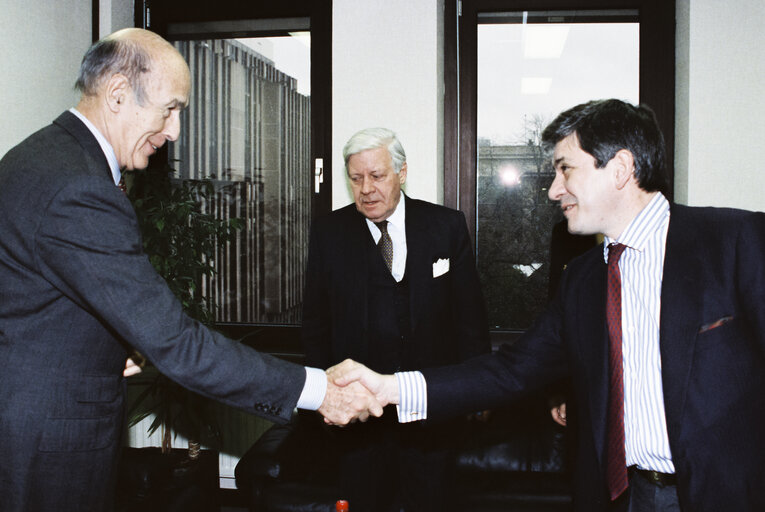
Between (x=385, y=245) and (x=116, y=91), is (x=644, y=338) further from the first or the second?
(x=116, y=91)

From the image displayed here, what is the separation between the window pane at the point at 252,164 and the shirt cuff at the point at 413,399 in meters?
2.03

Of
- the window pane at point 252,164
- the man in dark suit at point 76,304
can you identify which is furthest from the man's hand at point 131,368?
the window pane at point 252,164

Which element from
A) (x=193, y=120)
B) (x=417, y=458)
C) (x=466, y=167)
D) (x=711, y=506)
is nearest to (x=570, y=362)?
(x=711, y=506)

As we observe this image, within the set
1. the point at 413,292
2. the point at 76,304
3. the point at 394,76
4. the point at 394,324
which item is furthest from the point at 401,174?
the point at 76,304

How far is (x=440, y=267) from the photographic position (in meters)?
2.60

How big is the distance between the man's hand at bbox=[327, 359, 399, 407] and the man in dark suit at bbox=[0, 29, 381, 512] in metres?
0.64

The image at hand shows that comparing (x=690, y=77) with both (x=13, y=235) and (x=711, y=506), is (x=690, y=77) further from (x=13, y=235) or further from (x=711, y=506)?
(x=13, y=235)

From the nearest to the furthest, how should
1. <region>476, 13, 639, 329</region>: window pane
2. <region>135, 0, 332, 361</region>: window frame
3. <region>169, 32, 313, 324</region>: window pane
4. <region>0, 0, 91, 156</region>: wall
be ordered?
1. <region>0, 0, 91, 156</region>: wall
2. <region>476, 13, 639, 329</region>: window pane
3. <region>135, 0, 332, 361</region>: window frame
4. <region>169, 32, 313, 324</region>: window pane

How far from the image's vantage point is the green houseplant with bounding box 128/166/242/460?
10.4ft

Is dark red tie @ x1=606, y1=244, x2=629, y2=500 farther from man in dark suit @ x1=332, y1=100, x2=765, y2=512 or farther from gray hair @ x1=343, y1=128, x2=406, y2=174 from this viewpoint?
gray hair @ x1=343, y1=128, x2=406, y2=174

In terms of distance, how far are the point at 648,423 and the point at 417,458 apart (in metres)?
1.11

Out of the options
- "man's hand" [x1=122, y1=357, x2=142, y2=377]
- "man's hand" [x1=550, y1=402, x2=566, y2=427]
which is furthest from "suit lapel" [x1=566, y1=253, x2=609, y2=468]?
"man's hand" [x1=122, y1=357, x2=142, y2=377]

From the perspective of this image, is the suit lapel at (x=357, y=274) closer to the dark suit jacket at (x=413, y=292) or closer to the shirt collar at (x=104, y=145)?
the dark suit jacket at (x=413, y=292)

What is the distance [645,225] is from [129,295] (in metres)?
1.32
